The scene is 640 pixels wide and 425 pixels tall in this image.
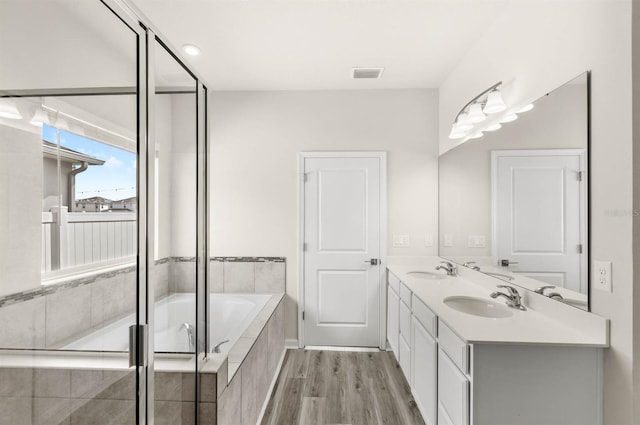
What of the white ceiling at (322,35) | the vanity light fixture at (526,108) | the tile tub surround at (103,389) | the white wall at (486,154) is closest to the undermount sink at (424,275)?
the white wall at (486,154)

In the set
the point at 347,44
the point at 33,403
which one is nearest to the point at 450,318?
the point at 33,403

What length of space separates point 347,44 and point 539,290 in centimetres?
208

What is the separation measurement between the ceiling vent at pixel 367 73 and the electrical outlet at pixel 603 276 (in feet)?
7.06

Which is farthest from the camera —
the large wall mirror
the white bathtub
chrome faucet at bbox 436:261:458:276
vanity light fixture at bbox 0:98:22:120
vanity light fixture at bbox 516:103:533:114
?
chrome faucet at bbox 436:261:458:276

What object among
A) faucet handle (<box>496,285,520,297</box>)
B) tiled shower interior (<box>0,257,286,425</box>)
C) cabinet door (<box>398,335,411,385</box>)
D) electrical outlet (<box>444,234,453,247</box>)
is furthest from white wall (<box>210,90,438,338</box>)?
tiled shower interior (<box>0,257,286,425</box>)

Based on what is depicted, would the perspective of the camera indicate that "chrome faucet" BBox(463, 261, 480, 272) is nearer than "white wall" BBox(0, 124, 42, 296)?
No

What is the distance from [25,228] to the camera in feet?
2.41

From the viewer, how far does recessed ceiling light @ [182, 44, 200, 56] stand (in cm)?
235

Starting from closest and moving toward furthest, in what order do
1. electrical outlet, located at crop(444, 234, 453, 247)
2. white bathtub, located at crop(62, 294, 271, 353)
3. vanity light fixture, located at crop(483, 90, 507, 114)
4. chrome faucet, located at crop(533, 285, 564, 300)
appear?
white bathtub, located at crop(62, 294, 271, 353) < chrome faucet, located at crop(533, 285, 564, 300) < vanity light fixture, located at crop(483, 90, 507, 114) < electrical outlet, located at crop(444, 234, 453, 247)

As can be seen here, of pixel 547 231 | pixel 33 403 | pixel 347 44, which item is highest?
pixel 347 44

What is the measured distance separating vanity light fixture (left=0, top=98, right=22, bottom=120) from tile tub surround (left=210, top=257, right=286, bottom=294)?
251cm

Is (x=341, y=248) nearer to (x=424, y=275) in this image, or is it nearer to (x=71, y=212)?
(x=424, y=275)

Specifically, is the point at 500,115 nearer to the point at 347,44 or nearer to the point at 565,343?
the point at 347,44

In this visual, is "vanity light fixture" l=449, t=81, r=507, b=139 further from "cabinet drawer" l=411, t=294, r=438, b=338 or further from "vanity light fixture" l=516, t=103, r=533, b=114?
"cabinet drawer" l=411, t=294, r=438, b=338
